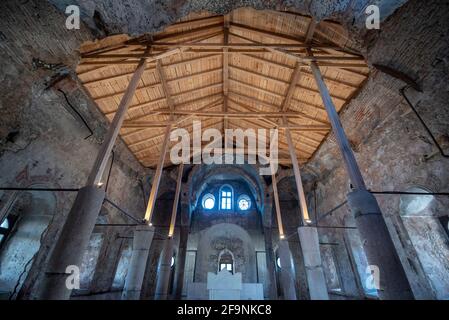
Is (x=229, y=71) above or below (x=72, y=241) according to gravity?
above

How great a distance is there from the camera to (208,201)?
56.5 ft

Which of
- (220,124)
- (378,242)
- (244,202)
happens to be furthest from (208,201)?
(378,242)

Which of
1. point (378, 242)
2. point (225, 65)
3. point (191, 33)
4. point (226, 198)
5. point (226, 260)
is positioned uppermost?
point (225, 65)

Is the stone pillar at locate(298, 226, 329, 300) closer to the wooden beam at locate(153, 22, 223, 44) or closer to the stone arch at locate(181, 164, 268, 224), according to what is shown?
the stone arch at locate(181, 164, 268, 224)

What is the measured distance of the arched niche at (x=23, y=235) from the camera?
6496 millimetres

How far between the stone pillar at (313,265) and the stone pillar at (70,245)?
6625mm

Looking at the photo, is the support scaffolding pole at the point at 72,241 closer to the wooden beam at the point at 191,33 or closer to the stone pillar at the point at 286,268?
the wooden beam at the point at 191,33

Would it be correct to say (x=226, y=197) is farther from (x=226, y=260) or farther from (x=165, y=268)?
(x=165, y=268)

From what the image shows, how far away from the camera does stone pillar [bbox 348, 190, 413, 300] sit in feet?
11.6

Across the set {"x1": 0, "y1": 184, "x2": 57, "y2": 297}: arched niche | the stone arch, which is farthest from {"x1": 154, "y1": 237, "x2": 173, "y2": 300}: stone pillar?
{"x1": 0, "y1": 184, "x2": 57, "y2": 297}: arched niche

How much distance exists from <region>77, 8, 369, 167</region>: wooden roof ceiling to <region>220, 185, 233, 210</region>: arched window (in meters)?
7.62

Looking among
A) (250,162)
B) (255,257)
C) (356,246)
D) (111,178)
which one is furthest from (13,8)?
(255,257)

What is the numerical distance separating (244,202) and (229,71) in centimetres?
1075

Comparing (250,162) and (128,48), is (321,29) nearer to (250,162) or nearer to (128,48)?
(128,48)
